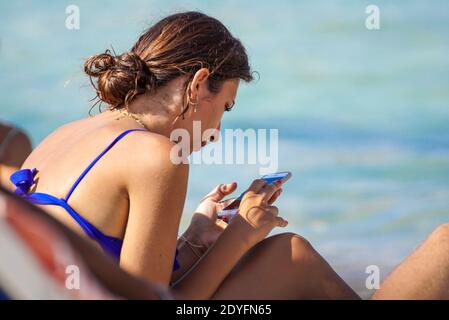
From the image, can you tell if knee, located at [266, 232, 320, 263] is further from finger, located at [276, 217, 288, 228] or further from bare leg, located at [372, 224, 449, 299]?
bare leg, located at [372, 224, 449, 299]

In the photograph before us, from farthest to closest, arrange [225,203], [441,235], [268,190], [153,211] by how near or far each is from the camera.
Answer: [225,203], [268,190], [441,235], [153,211]

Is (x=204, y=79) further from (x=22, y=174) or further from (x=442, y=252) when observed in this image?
(x=442, y=252)

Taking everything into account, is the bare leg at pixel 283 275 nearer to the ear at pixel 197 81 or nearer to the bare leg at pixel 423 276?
the bare leg at pixel 423 276

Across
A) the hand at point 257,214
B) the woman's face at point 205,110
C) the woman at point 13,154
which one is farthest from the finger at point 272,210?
the woman at point 13,154

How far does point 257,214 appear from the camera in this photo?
2.97 m

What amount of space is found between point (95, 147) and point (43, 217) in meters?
1.69

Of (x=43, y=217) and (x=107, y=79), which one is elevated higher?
(x=107, y=79)

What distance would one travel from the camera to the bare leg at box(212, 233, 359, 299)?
2842mm

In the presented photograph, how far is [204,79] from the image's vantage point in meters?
3.21

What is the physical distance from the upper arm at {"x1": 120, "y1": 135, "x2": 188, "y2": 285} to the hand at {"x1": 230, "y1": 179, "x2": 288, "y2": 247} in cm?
33

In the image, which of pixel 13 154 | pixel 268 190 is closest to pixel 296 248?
pixel 268 190

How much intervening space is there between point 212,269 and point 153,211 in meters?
0.34

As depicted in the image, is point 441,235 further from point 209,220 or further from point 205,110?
point 205,110
